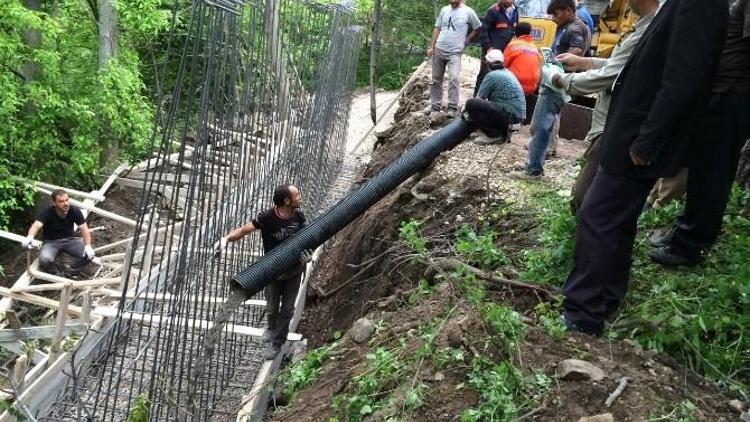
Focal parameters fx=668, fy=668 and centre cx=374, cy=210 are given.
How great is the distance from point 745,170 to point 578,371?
2739mm

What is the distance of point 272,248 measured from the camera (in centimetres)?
518

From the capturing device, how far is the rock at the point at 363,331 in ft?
14.1

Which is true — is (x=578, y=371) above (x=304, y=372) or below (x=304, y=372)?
above

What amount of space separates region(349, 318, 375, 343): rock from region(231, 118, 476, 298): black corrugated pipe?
0.72 meters

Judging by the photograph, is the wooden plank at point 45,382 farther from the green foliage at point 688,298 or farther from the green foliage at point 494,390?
the green foliage at point 688,298

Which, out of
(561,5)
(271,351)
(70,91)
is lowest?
(271,351)

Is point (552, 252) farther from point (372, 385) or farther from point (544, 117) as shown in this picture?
point (544, 117)

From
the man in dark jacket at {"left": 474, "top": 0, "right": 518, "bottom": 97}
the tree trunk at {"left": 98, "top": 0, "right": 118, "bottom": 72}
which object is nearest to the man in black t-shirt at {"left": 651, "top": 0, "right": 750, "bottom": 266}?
the man in dark jacket at {"left": 474, "top": 0, "right": 518, "bottom": 97}

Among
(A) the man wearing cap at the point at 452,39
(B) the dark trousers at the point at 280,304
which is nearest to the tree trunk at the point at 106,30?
(A) the man wearing cap at the point at 452,39

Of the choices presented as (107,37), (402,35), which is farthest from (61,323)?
(402,35)

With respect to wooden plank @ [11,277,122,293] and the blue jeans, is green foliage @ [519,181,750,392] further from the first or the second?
wooden plank @ [11,277,122,293]

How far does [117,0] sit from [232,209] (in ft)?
27.0

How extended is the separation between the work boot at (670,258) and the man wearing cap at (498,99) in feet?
10.0

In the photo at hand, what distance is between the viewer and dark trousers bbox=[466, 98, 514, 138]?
6699mm
